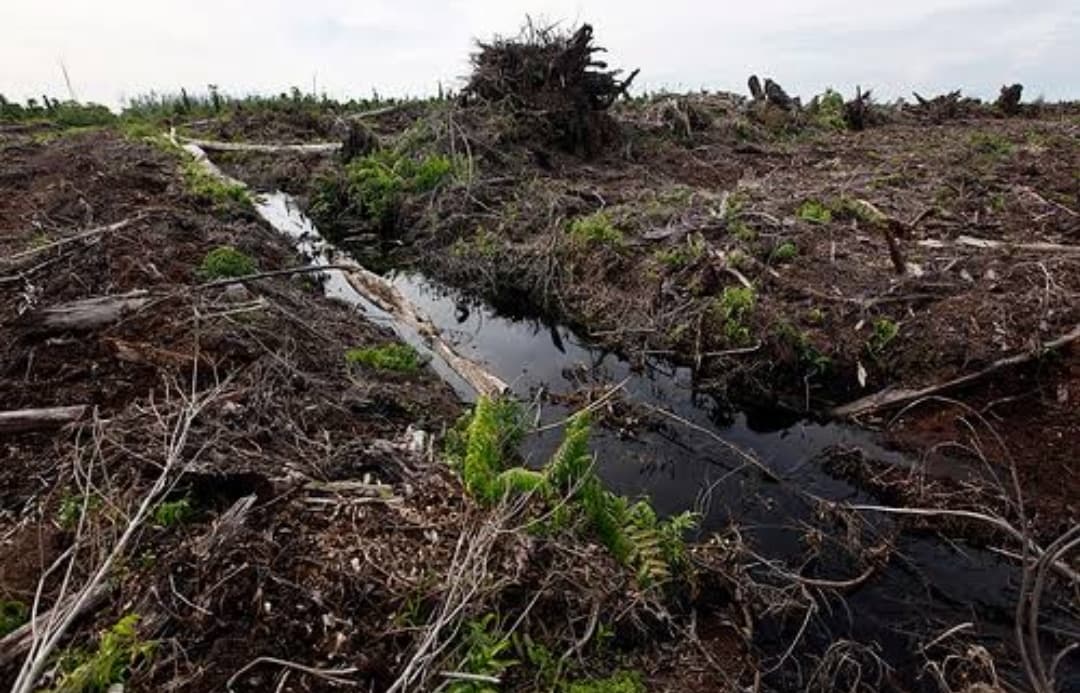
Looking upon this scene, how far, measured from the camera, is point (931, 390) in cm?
545

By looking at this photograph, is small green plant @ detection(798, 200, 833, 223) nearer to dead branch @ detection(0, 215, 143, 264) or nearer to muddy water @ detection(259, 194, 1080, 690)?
muddy water @ detection(259, 194, 1080, 690)

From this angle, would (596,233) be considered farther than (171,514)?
Yes

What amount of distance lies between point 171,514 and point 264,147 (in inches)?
606

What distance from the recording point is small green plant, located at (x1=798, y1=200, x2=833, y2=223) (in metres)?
8.53

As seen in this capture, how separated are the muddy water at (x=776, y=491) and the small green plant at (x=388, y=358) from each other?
39cm

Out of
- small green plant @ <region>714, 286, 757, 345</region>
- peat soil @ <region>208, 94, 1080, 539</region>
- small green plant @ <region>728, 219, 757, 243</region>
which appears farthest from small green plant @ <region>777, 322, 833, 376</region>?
small green plant @ <region>728, 219, 757, 243</region>

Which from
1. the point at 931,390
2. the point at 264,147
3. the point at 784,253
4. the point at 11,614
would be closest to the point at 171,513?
the point at 11,614

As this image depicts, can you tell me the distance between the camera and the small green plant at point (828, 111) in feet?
57.9

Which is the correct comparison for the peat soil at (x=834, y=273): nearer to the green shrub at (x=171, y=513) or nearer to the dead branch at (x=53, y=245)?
the green shrub at (x=171, y=513)

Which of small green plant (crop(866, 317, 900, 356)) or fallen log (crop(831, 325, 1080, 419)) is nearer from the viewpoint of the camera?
fallen log (crop(831, 325, 1080, 419))

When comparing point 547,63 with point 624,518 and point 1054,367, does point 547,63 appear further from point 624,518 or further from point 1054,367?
point 624,518

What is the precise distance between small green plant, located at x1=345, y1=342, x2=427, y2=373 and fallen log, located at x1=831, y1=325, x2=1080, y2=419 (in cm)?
345

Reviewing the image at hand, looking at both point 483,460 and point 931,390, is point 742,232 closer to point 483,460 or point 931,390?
point 931,390

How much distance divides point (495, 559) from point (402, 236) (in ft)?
27.3
